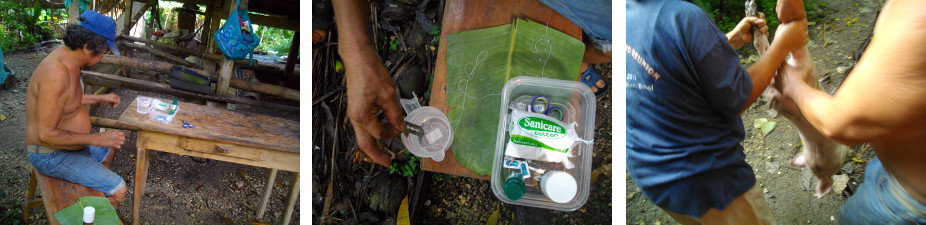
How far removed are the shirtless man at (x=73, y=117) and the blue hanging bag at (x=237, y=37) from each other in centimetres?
44

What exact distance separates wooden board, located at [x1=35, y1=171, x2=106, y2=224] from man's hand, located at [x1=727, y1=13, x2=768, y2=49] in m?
2.57

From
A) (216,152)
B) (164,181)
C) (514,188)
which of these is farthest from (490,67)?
(164,181)

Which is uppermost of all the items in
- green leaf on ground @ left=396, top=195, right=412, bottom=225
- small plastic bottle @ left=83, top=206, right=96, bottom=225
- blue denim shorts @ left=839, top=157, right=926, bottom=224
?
blue denim shorts @ left=839, top=157, right=926, bottom=224

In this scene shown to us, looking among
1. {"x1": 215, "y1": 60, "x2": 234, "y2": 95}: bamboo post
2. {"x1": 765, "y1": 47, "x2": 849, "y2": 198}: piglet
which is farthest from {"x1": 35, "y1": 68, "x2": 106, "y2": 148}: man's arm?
{"x1": 765, "y1": 47, "x2": 849, "y2": 198}: piglet

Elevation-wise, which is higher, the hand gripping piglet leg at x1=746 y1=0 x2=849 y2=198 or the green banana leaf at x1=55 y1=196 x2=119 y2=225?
the hand gripping piglet leg at x1=746 y1=0 x2=849 y2=198

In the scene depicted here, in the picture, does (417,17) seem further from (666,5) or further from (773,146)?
(773,146)

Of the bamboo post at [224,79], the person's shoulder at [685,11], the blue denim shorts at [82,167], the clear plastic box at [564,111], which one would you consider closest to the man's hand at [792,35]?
the person's shoulder at [685,11]

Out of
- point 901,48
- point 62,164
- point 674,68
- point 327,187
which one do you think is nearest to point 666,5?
point 674,68

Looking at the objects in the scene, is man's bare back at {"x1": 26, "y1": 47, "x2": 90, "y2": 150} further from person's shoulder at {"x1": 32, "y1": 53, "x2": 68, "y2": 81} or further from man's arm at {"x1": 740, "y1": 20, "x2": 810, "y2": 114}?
man's arm at {"x1": 740, "y1": 20, "x2": 810, "y2": 114}

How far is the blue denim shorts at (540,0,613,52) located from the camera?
1963 mm

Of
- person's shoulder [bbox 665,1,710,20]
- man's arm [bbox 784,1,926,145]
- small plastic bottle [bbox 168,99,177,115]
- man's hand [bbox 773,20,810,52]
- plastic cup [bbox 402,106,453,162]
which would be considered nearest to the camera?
man's arm [bbox 784,1,926,145]

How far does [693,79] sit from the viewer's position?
1.76m

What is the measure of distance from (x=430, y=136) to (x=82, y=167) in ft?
4.89

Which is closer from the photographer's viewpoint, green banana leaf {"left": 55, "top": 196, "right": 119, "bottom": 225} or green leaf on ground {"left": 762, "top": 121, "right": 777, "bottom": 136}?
green leaf on ground {"left": 762, "top": 121, "right": 777, "bottom": 136}
